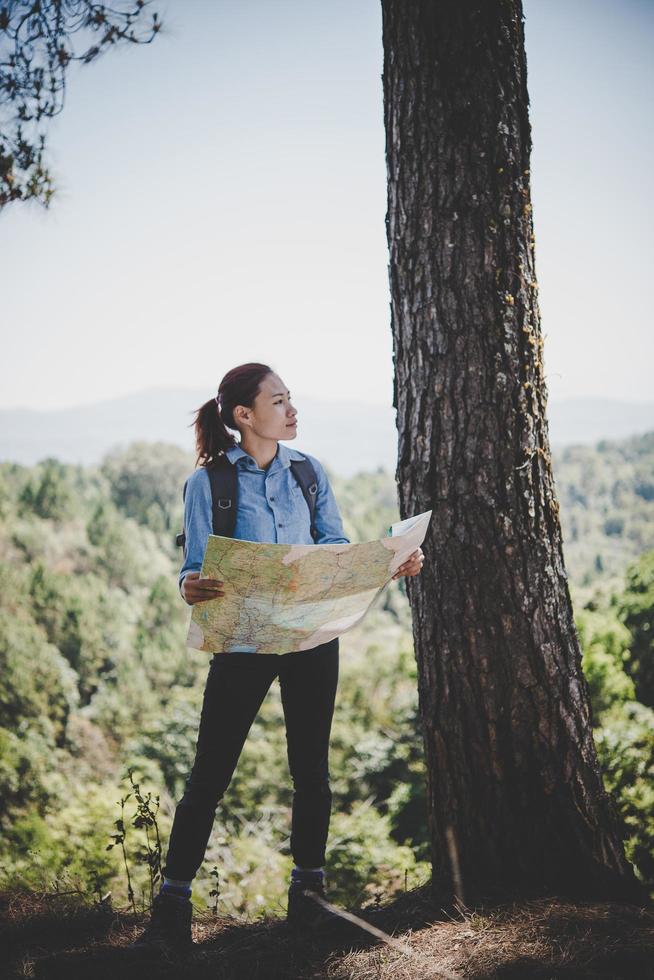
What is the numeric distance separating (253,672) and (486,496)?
102 centimetres

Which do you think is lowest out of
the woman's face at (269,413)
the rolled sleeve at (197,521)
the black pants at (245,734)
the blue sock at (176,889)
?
the blue sock at (176,889)

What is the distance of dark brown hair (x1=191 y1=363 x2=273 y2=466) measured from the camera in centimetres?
223

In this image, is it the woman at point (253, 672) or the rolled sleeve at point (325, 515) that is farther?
the rolled sleeve at point (325, 515)

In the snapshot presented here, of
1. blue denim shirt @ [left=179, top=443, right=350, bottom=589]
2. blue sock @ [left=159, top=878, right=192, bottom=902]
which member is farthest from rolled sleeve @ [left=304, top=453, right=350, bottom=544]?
blue sock @ [left=159, top=878, right=192, bottom=902]

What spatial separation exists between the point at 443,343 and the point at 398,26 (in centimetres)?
124

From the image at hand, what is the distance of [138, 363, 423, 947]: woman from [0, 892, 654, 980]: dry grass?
0.13 m

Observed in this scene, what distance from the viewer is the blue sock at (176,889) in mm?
2057

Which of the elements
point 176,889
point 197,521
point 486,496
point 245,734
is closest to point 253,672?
point 245,734

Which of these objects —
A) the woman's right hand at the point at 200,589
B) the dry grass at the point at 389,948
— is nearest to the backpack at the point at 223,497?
the woman's right hand at the point at 200,589

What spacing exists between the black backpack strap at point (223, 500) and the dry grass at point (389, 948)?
1297 millimetres

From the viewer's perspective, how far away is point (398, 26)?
246 cm

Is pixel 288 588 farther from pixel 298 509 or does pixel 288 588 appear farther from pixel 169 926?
pixel 169 926

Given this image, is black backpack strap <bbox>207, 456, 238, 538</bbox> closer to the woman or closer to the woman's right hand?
the woman

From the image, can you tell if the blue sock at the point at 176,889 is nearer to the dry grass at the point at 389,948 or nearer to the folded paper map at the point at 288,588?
the dry grass at the point at 389,948
